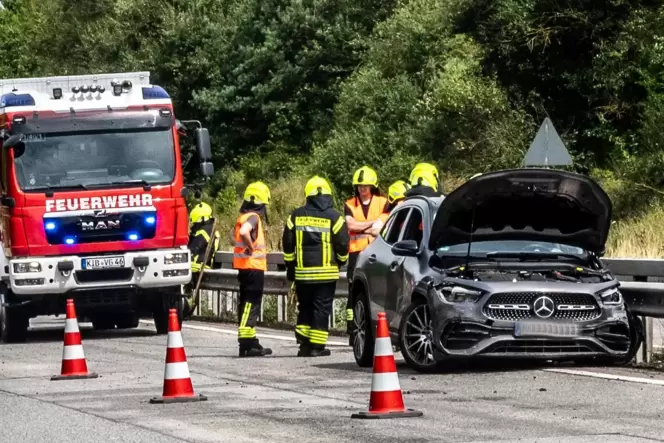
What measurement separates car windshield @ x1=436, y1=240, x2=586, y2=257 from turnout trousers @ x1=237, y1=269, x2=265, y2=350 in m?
3.36

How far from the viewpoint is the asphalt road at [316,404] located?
32.5 ft

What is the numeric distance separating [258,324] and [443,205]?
29.7 ft

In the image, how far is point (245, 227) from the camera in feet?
56.0

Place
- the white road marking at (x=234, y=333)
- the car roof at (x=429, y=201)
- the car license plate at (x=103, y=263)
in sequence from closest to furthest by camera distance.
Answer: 1. the car roof at (x=429, y=201)
2. the white road marking at (x=234, y=333)
3. the car license plate at (x=103, y=263)

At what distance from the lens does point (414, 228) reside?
14555mm

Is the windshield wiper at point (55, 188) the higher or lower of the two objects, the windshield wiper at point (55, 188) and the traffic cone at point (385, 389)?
the higher

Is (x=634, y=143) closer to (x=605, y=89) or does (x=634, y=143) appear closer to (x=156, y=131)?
(x=605, y=89)

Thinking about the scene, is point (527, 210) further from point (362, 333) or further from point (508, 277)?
point (362, 333)

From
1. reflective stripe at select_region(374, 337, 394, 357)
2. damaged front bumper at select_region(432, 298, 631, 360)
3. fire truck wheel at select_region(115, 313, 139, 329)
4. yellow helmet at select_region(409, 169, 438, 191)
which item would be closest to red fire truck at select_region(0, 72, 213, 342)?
fire truck wheel at select_region(115, 313, 139, 329)

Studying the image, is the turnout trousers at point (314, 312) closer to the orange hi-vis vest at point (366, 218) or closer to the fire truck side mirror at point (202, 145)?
the orange hi-vis vest at point (366, 218)

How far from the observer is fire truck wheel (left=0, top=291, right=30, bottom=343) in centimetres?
2077

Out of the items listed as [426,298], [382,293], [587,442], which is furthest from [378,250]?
[587,442]

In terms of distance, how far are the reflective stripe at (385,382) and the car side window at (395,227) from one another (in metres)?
4.33

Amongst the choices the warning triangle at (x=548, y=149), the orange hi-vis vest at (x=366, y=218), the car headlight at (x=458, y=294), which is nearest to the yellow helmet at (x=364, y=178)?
the orange hi-vis vest at (x=366, y=218)
